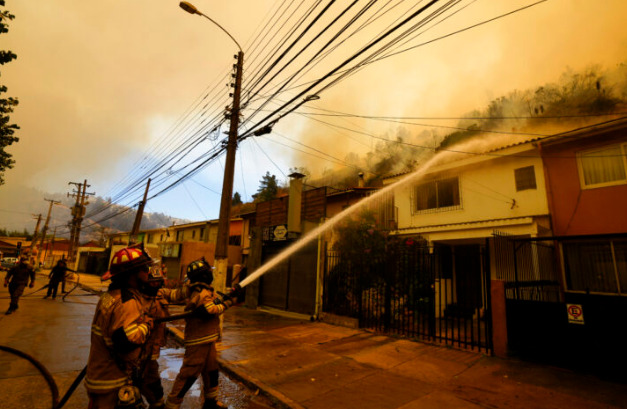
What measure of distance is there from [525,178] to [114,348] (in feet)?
44.0

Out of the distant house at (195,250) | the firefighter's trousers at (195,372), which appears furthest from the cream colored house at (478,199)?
the distant house at (195,250)

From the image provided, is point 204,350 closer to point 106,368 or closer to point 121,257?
point 106,368

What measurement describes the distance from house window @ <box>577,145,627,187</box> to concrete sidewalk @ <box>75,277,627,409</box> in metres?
7.49

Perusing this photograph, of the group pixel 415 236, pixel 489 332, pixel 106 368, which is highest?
pixel 415 236

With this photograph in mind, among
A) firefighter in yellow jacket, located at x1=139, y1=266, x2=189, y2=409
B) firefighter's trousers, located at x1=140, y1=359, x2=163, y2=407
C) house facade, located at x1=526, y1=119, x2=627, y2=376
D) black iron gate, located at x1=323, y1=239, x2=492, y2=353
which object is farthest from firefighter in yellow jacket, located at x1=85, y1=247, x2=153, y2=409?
house facade, located at x1=526, y1=119, x2=627, y2=376

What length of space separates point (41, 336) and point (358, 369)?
7771 millimetres

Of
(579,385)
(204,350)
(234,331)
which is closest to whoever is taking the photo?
(204,350)

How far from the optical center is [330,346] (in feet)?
24.7

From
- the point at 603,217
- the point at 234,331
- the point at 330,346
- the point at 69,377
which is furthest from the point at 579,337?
the point at 69,377

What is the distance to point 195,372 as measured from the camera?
3998mm

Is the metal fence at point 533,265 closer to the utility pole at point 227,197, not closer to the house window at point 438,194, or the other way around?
the house window at point 438,194

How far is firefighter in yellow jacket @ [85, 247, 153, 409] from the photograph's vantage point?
2.57 meters

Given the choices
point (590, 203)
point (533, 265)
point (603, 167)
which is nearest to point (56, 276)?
point (533, 265)

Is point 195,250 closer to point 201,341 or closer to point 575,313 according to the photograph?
point 201,341
